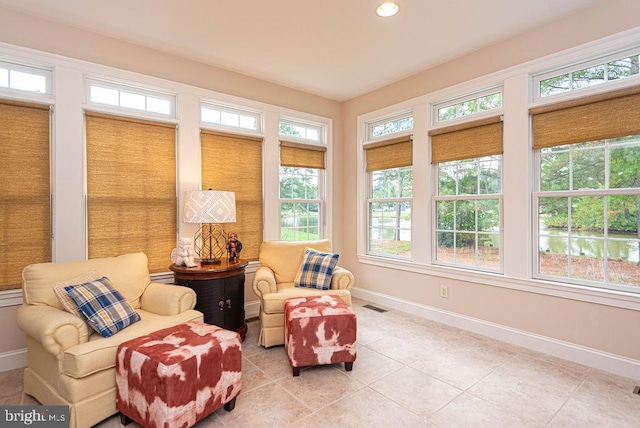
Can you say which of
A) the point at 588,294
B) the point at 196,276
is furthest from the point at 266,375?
the point at 588,294

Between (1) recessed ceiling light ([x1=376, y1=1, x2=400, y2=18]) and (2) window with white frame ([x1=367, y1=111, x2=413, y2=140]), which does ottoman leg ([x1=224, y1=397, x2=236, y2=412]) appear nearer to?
(1) recessed ceiling light ([x1=376, y1=1, x2=400, y2=18])

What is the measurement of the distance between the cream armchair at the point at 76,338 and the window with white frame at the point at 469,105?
3.20 m

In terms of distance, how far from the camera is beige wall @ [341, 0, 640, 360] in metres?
2.52

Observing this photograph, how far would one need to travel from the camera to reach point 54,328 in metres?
1.88

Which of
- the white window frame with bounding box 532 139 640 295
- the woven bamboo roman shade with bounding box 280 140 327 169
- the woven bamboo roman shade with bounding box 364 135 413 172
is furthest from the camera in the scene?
the woven bamboo roman shade with bounding box 280 140 327 169

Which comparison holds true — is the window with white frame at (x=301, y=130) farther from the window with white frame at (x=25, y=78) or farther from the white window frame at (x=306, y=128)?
the window with white frame at (x=25, y=78)

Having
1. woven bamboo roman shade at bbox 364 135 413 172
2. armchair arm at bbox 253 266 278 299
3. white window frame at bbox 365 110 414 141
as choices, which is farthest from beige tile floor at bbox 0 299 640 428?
white window frame at bbox 365 110 414 141

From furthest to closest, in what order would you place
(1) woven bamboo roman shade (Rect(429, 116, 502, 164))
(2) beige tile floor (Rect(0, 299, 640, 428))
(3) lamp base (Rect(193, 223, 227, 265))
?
1. (3) lamp base (Rect(193, 223, 227, 265))
2. (1) woven bamboo roman shade (Rect(429, 116, 502, 164))
3. (2) beige tile floor (Rect(0, 299, 640, 428))

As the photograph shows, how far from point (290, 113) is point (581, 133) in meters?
3.04

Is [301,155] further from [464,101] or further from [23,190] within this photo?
[23,190]

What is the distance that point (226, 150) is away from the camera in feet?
12.2

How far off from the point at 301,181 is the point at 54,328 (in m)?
3.08

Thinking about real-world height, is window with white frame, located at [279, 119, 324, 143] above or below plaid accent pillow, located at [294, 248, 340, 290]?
above

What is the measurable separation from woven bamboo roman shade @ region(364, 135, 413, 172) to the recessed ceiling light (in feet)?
5.16
